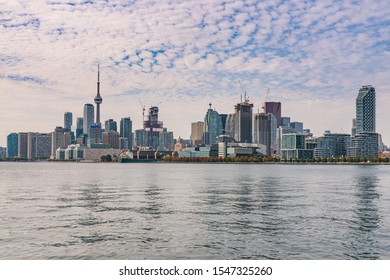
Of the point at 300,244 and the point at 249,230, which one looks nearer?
the point at 300,244

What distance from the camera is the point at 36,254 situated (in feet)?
102

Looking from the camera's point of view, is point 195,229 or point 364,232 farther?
point 195,229

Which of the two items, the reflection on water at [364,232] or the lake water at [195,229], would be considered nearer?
the reflection on water at [364,232]

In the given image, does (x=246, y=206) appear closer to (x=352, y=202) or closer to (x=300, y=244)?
(x=352, y=202)

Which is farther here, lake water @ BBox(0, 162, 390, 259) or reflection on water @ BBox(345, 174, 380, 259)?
lake water @ BBox(0, 162, 390, 259)
